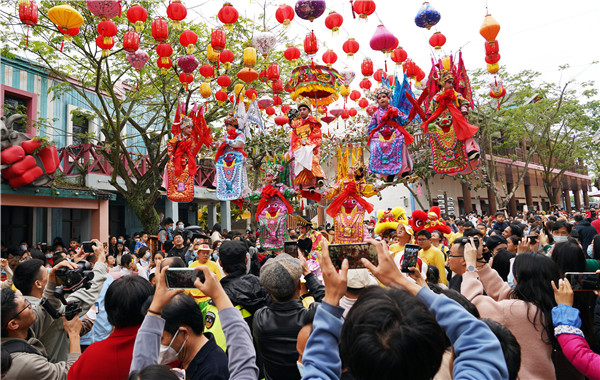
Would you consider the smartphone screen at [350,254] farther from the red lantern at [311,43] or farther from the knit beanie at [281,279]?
the red lantern at [311,43]

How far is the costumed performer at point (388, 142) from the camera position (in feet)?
21.7

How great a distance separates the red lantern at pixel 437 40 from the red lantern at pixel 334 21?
1.49 meters

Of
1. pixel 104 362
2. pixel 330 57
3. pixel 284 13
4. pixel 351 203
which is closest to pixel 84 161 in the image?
pixel 330 57

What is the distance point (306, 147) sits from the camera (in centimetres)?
715

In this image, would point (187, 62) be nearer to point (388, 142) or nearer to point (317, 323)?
point (388, 142)

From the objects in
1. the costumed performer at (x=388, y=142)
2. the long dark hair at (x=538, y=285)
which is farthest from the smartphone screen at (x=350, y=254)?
the costumed performer at (x=388, y=142)

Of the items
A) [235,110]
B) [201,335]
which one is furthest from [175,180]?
Answer: [201,335]

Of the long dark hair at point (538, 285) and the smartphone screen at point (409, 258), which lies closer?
the smartphone screen at point (409, 258)

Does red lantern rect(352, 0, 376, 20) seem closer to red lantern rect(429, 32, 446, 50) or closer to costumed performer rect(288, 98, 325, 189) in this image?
red lantern rect(429, 32, 446, 50)

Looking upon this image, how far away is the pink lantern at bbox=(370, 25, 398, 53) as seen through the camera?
6.54 metres

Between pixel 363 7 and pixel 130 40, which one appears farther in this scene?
pixel 130 40

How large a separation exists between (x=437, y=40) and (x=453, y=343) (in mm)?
6358

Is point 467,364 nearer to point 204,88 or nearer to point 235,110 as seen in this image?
point 235,110

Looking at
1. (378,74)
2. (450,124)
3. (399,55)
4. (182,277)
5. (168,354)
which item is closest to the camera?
(182,277)
